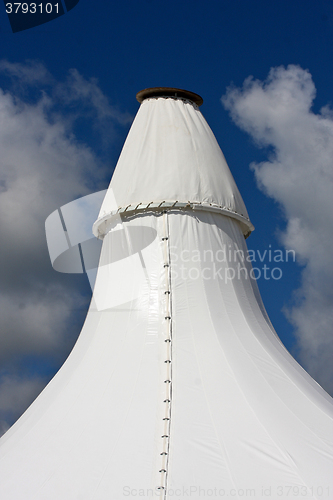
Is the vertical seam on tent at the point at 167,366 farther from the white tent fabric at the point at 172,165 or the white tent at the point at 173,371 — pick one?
the white tent fabric at the point at 172,165

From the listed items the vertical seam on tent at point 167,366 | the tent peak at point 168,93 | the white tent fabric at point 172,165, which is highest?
the tent peak at point 168,93

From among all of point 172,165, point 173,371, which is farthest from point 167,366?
point 172,165

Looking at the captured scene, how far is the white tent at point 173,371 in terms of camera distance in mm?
6223

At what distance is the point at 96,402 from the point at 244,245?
526 centimetres

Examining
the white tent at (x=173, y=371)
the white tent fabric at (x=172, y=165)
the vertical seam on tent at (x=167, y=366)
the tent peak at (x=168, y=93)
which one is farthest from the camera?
the tent peak at (x=168, y=93)

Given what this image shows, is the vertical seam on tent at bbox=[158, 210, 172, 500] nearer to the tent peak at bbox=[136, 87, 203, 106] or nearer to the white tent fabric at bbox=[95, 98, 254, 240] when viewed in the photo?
the white tent fabric at bbox=[95, 98, 254, 240]

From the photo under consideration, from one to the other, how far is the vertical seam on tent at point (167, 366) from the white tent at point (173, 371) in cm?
2

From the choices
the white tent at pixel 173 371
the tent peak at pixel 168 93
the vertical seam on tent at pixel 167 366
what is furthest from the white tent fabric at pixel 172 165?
the vertical seam on tent at pixel 167 366

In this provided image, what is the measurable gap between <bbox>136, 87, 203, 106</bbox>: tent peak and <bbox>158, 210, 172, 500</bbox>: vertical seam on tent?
395 cm

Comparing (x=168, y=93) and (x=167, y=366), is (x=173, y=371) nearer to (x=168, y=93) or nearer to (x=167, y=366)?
(x=167, y=366)

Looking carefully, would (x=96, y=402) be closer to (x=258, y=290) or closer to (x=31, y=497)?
(x=31, y=497)

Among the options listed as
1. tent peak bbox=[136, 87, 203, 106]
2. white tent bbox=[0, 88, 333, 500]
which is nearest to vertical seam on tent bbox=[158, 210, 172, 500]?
white tent bbox=[0, 88, 333, 500]

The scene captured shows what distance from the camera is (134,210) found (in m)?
9.54

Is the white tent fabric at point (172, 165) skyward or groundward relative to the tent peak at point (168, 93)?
groundward
